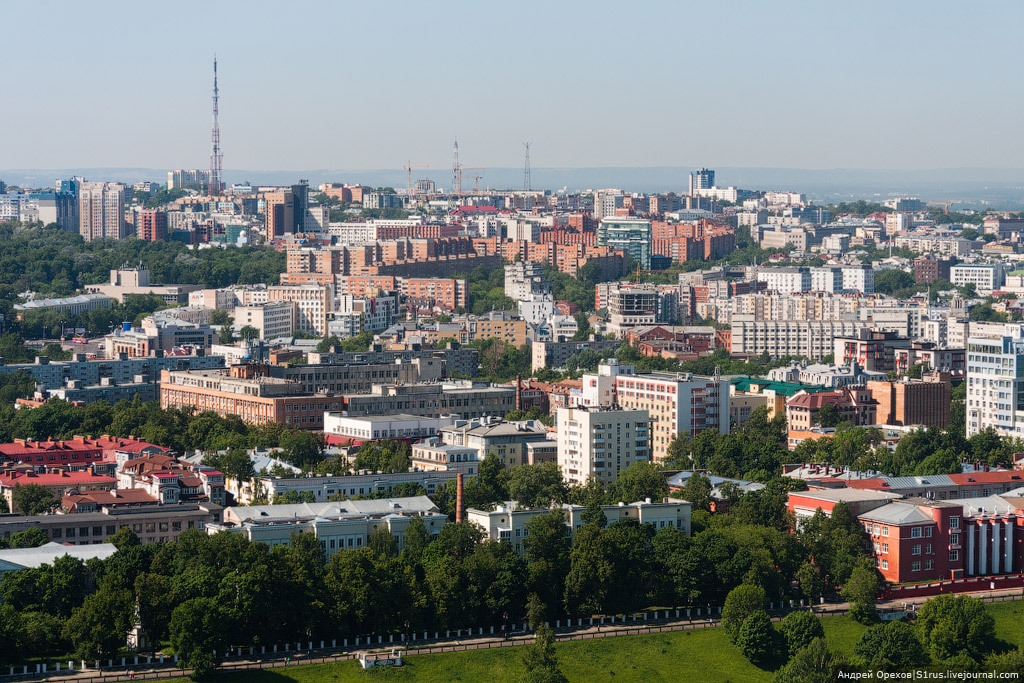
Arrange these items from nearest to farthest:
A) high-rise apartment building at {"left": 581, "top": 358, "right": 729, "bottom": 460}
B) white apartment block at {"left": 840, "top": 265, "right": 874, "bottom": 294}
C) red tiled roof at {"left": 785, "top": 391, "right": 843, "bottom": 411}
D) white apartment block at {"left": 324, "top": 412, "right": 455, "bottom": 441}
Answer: white apartment block at {"left": 324, "top": 412, "right": 455, "bottom": 441}
high-rise apartment building at {"left": 581, "top": 358, "right": 729, "bottom": 460}
red tiled roof at {"left": 785, "top": 391, "right": 843, "bottom": 411}
white apartment block at {"left": 840, "top": 265, "right": 874, "bottom": 294}

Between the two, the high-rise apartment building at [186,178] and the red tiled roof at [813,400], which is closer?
the red tiled roof at [813,400]

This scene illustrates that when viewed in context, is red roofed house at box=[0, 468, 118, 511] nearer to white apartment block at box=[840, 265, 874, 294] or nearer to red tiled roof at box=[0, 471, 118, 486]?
red tiled roof at box=[0, 471, 118, 486]

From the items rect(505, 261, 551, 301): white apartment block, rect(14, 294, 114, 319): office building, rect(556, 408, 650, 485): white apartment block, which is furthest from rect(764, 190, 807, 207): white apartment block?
rect(556, 408, 650, 485): white apartment block

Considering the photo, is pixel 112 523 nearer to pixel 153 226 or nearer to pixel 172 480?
pixel 172 480

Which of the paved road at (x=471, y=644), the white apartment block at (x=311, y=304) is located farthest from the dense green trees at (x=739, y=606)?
the white apartment block at (x=311, y=304)

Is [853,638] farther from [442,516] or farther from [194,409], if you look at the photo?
[194,409]

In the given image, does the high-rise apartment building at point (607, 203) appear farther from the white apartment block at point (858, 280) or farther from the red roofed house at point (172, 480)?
the red roofed house at point (172, 480)

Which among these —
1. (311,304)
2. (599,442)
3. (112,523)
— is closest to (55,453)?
(112,523)

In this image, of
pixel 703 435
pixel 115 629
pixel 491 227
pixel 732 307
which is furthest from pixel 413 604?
pixel 491 227
